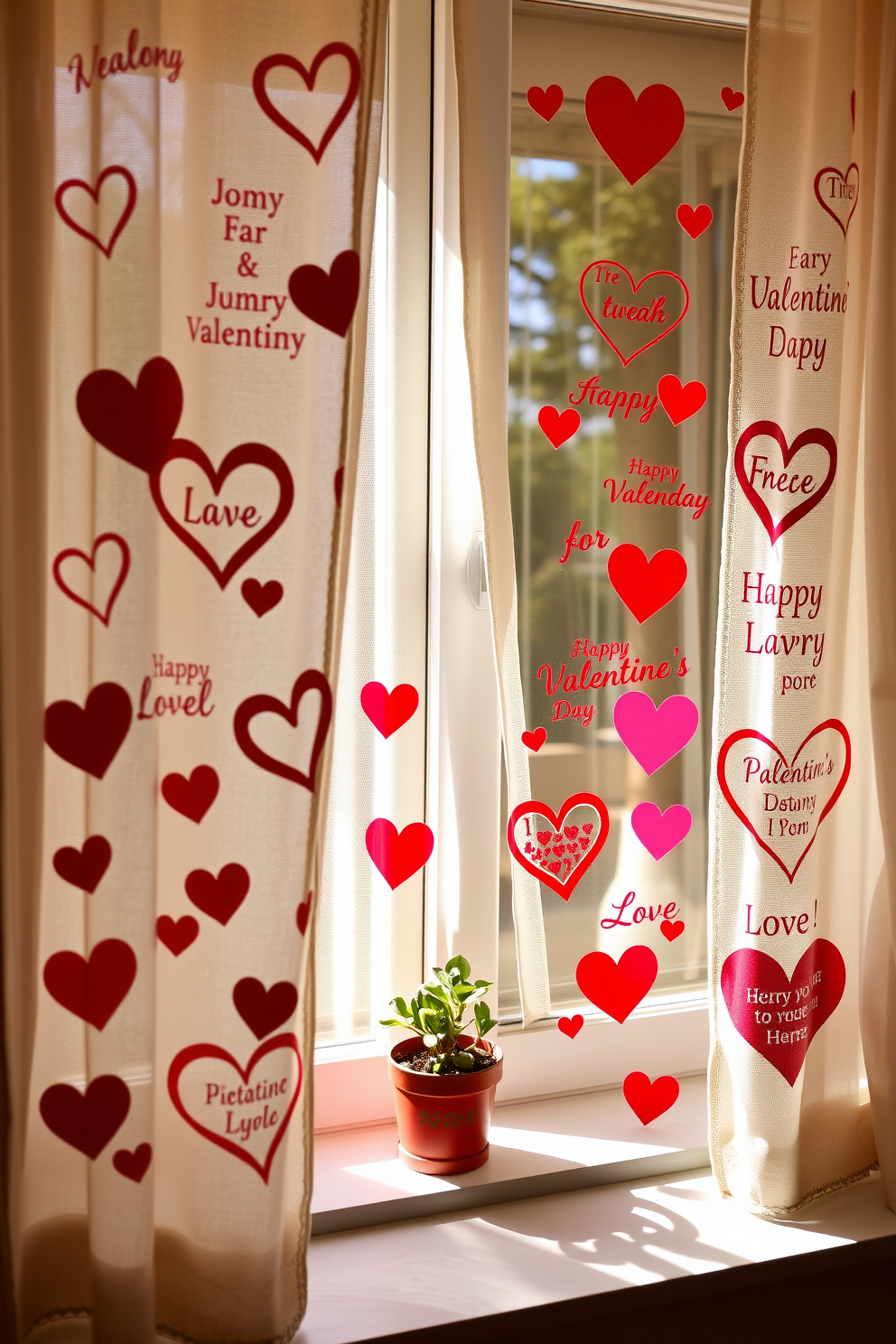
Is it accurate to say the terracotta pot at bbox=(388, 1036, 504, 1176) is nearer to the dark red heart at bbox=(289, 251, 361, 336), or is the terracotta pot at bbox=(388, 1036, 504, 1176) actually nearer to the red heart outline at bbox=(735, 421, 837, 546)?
the red heart outline at bbox=(735, 421, 837, 546)

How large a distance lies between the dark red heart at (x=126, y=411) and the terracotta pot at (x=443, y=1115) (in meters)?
0.80

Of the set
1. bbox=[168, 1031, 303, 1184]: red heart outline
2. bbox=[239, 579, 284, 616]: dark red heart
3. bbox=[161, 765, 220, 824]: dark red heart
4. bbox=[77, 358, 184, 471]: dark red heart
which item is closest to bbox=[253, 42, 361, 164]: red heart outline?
bbox=[77, 358, 184, 471]: dark red heart

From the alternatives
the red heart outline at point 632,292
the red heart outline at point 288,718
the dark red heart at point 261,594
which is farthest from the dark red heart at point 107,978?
the red heart outline at point 632,292

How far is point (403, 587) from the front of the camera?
4.70ft

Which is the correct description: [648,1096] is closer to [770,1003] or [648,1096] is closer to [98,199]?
[770,1003]

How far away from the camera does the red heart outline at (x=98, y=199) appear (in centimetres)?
102

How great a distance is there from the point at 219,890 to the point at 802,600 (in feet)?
2.50

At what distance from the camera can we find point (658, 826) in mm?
1523

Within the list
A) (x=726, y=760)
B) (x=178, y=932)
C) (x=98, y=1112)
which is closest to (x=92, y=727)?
(x=178, y=932)

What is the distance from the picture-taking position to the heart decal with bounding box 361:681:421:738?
1.43 m

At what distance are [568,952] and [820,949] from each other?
0.34m

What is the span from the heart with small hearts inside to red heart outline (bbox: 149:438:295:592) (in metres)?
0.93

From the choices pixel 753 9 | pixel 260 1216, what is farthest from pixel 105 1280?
pixel 753 9

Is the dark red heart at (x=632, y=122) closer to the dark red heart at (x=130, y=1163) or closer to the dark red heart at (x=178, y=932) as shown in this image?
the dark red heart at (x=178, y=932)
